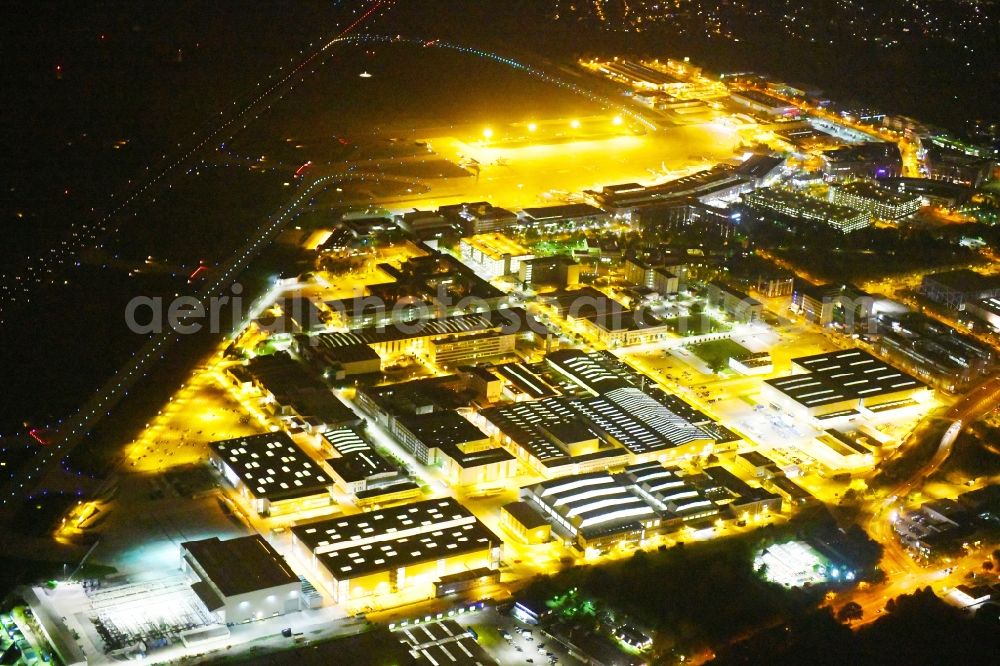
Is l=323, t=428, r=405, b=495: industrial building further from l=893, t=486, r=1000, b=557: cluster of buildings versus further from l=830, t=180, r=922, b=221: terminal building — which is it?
l=830, t=180, r=922, b=221: terminal building

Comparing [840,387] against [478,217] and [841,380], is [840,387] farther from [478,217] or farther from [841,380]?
[478,217]

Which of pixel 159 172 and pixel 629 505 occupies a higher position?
pixel 629 505

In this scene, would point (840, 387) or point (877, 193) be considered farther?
point (877, 193)

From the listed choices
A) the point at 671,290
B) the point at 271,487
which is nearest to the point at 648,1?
the point at 671,290

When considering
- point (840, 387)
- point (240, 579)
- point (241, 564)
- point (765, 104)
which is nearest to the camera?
point (240, 579)

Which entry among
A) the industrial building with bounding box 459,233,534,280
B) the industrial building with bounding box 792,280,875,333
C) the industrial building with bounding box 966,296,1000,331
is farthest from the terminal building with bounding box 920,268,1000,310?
the industrial building with bounding box 459,233,534,280

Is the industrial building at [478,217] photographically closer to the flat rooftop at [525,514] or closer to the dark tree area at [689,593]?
the flat rooftop at [525,514]

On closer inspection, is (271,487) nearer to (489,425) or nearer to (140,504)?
(140,504)

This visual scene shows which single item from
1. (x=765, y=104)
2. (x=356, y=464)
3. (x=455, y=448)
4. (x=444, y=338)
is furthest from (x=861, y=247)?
(x=356, y=464)
